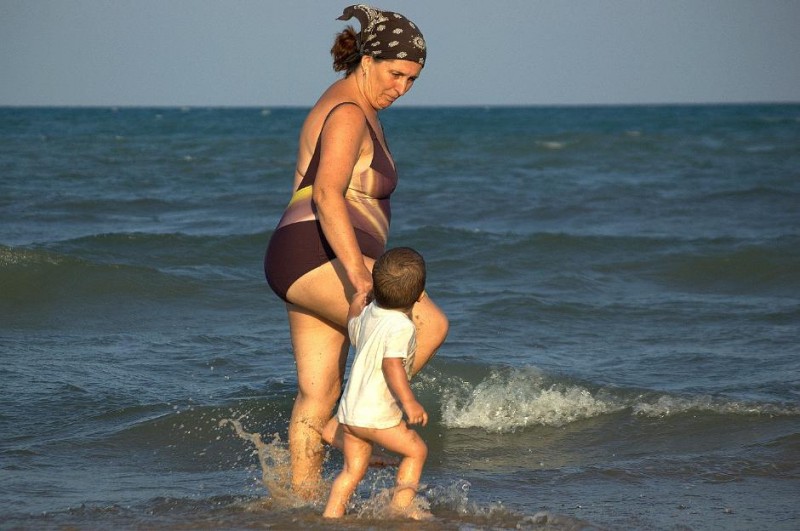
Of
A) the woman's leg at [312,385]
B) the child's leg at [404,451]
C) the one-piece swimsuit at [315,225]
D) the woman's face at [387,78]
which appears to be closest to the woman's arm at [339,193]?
the one-piece swimsuit at [315,225]

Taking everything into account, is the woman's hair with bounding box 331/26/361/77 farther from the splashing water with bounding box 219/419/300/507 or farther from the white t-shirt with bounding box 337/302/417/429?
the splashing water with bounding box 219/419/300/507

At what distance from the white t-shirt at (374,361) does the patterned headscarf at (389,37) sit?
0.85 metres

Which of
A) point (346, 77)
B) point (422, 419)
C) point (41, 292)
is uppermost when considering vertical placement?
point (346, 77)

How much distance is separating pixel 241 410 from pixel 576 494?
2.00 metres

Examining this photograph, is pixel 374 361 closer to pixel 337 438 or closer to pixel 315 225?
pixel 337 438

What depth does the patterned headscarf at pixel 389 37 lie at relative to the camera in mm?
3600

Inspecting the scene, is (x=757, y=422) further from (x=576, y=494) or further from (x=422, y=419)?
(x=422, y=419)

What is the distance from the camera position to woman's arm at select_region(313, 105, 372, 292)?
346 cm

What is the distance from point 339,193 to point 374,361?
55 centimetres

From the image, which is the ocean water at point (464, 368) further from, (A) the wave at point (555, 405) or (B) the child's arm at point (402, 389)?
(B) the child's arm at point (402, 389)

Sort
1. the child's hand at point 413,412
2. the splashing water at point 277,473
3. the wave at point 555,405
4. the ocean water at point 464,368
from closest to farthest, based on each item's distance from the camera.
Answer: the child's hand at point 413,412 < the splashing water at point 277,473 < the ocean water at point 464,368 < the wave at point 555,405

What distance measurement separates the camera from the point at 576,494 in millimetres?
4270

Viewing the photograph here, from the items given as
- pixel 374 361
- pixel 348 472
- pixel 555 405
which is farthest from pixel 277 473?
pixel 555 405

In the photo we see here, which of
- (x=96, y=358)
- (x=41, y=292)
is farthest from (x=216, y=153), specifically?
(x=96, y=358)
